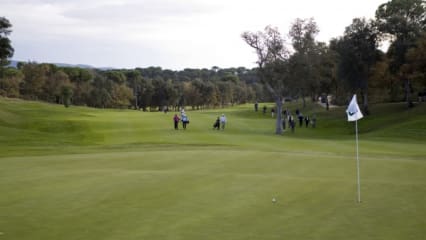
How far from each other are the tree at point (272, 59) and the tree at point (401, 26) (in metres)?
19.3

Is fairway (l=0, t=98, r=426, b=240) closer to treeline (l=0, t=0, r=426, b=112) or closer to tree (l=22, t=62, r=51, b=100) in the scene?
treeline (l=0, t=0, r=426, b=112)

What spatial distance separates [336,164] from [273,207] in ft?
28.8

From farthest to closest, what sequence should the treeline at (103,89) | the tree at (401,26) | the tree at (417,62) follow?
the treeline at (103,89)
the tree at (401,26)
the tree at (417,62)

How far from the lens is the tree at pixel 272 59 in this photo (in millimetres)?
50125

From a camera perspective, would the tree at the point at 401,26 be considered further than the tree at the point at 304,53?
Yes

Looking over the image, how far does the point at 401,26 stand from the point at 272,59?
24.2 metres

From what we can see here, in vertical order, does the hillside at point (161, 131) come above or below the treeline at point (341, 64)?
below

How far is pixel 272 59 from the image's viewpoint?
50.8m

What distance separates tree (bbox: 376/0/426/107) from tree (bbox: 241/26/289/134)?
63.3 feet

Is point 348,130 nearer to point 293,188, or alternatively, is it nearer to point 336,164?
point 336,164

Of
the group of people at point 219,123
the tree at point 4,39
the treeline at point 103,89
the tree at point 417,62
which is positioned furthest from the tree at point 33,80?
the tree at point 417,62

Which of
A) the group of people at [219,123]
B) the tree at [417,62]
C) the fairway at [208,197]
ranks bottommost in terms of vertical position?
the fairway at [208,197]

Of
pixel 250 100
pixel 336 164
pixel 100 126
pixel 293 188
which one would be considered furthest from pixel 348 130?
pixel 250 100

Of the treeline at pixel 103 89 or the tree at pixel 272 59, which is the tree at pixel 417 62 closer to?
the tree at pixel 272 59
